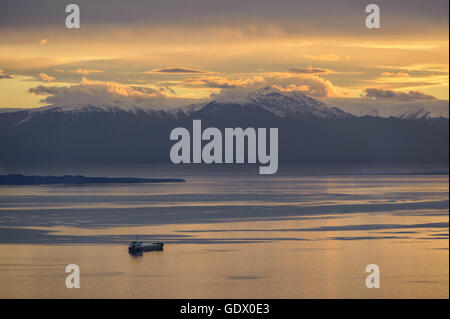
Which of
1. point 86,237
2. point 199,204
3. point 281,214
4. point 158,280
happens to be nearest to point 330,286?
point 158,280

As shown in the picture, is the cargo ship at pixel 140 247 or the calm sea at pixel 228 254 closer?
the calm sea at pixel 228 254

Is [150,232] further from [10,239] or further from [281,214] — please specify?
[281,214]

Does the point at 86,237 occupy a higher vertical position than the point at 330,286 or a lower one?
higher

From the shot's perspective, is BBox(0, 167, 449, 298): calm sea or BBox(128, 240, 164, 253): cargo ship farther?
BBox(128, 240, 164, 253): cargo ship

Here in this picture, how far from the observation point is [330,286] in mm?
39188

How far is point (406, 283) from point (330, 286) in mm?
3656

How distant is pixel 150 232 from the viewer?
64125mm

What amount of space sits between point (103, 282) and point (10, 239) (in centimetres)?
1936

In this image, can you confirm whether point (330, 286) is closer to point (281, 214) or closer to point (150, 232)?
point (150, 232)

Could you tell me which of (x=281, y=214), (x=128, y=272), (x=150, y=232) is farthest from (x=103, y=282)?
(x=281, y=214)
